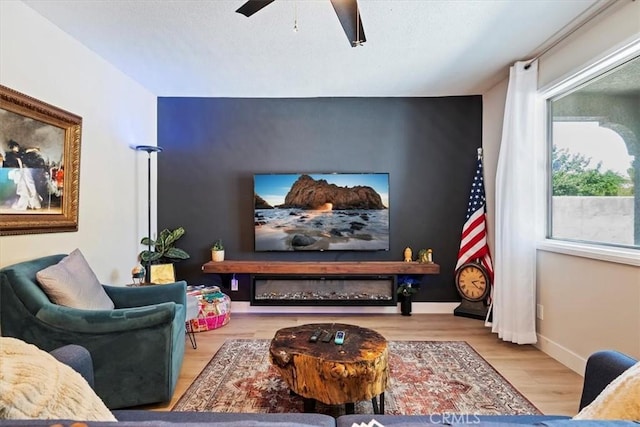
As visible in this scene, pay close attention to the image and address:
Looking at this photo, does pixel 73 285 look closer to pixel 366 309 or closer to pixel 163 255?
pixel 163 255

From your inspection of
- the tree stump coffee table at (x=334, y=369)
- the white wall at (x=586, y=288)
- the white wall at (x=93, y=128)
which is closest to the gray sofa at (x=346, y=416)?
the tree stump coffee table at (x=334, y=369)

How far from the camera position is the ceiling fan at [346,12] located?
1.81m

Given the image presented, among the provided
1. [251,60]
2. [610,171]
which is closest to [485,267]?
[610,171]

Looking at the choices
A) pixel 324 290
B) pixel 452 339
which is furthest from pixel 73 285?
pixel 452 339

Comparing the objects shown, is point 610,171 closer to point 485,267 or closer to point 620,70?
point 620,70

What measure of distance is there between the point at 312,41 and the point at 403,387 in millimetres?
2791

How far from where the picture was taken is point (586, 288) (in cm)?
258

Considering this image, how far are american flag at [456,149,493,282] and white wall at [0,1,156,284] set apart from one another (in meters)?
3.81

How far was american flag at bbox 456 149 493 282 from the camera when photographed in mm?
3967

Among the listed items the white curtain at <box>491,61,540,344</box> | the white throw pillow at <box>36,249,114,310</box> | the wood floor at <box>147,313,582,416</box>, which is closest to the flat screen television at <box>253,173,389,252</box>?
the wood floor at <box>147,313,582,416</box>

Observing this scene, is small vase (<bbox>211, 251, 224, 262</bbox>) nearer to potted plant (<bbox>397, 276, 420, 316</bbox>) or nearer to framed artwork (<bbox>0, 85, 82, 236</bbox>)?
framed artwork (<bbox>0, 85, 82, 236</bbox>)

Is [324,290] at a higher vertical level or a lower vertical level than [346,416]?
lower

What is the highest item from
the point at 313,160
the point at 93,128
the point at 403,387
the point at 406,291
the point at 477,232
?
the point at 93,128

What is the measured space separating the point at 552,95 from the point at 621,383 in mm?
2832
